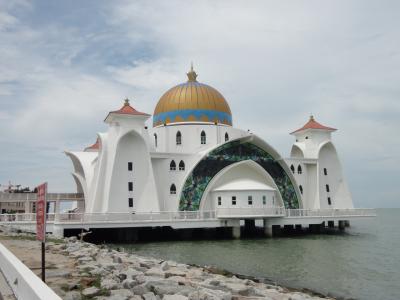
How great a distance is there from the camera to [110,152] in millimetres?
29031

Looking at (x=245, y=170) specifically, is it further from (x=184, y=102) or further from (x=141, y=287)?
(x=141, y=287)

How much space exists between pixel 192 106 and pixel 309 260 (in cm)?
1954

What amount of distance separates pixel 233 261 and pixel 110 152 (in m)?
14.0

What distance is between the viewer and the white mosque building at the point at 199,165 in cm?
2892

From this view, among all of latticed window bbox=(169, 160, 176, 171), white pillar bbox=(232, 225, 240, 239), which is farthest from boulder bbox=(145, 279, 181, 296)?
Result: latticed window bbox=(169, 160, 176, 171)

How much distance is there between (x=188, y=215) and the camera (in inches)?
1136

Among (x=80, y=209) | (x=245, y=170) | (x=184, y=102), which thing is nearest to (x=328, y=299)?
(x=245, y=170)

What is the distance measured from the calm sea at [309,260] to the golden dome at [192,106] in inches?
472

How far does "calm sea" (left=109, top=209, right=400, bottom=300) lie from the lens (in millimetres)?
13500

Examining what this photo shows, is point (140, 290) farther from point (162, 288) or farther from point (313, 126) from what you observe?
point (313, 126)

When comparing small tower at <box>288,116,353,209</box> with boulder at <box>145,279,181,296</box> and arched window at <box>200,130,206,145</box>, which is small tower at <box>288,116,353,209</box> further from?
boulder at <box>145,279,181,296</box>

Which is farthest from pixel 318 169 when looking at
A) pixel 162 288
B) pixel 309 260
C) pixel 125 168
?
pixel 162 288

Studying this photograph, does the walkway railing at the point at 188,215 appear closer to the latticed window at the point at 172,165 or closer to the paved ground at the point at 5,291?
the latticed window at the point at 172,165

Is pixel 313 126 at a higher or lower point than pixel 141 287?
higher
